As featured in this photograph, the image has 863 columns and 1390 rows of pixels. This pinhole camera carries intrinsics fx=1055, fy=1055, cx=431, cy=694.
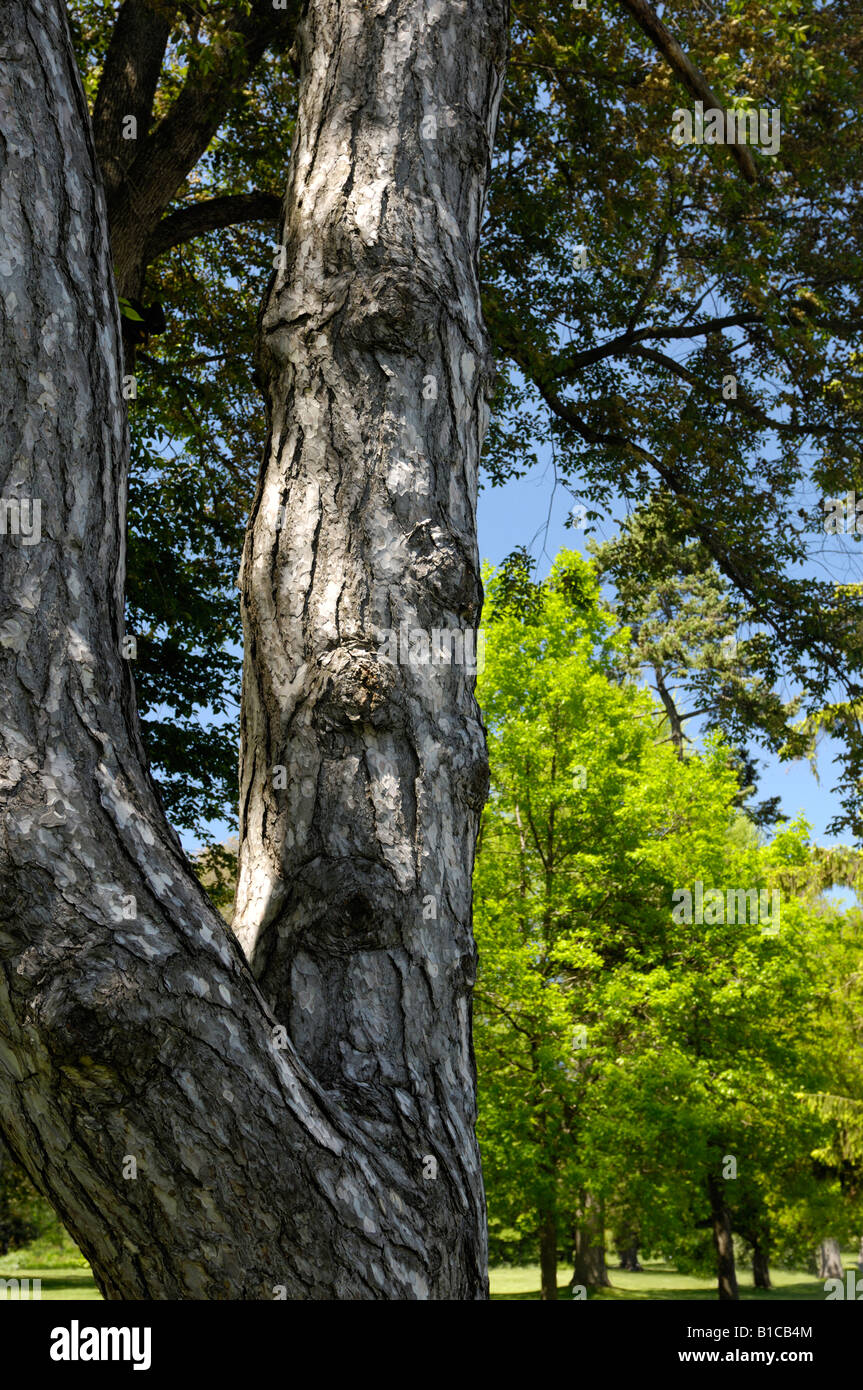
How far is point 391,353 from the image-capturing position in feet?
8.22

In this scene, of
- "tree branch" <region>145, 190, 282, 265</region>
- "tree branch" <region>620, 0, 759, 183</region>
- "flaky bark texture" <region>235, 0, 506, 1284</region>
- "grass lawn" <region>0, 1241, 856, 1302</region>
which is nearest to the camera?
"flaky bark texture" <region>235, 0, 506, 1284</region>

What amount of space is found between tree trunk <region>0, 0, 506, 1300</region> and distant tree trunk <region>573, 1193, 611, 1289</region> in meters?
16.5

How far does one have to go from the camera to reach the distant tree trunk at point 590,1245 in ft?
57.6

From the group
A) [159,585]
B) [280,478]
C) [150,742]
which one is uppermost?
[159,585]

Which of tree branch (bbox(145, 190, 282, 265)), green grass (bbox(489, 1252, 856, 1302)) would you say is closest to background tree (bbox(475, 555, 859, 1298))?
tree branch (bbox(145, 190, 282, 265))

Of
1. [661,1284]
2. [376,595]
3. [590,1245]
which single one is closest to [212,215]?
[376,595]

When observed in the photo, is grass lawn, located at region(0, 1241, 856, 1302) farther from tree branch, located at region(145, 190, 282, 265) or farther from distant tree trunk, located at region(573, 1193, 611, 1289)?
tree branch, located at region(145, 190, 282, 265)

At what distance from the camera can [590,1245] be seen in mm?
20312

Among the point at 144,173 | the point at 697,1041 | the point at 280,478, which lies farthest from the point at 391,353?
the point at 697,1041

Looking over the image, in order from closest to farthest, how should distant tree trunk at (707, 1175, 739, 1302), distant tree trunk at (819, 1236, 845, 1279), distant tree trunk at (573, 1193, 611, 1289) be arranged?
1. distant tree trunk at (573, 1193, 611, 1289)
2. distant tree trunk at (707, 1175, 739, 1302)
3. distant tree trunk at (819, 1236, 845, 1279)

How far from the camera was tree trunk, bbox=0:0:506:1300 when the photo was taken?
5.56ft

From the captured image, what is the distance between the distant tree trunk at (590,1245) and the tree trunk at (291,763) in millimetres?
16476

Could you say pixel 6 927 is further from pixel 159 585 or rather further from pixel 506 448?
pixel 159 585

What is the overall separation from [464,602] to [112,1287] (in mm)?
1509
